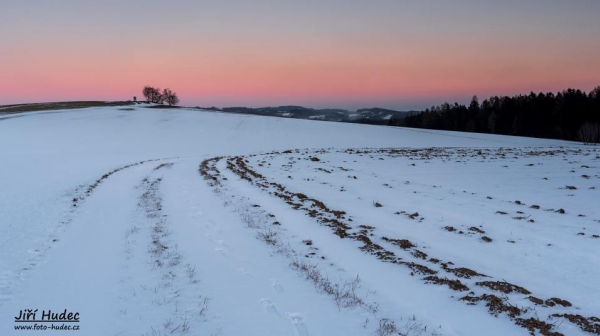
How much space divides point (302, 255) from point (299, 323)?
10.8 ft

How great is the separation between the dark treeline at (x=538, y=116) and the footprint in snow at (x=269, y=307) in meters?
89.2

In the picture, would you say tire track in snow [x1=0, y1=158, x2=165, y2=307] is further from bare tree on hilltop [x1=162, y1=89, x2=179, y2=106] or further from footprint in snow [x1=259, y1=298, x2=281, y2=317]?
bare tree on hilltop [x1=162, y1=89, x2=179, y2=106]

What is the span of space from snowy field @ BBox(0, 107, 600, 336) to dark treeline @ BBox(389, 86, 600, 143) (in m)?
78.7

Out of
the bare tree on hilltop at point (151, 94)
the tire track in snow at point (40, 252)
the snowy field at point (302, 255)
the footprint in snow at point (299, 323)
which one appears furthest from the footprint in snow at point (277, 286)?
the bare tree on hilltop at point (151, 94)

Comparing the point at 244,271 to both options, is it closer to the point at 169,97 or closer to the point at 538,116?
the point at 538,116

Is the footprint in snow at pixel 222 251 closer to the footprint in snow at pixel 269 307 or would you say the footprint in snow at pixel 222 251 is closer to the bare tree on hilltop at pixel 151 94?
the footprint in snow at pixel 269 307

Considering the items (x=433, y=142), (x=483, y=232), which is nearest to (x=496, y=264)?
(x=483, y=232)

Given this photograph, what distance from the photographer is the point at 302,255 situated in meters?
9.37

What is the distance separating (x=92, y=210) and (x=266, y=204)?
6.73m

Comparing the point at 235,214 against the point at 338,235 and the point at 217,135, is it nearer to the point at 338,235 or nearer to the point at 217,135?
the point at 338,235

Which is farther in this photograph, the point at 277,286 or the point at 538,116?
the point at 538,116

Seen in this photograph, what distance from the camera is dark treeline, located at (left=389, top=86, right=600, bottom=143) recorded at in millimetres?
89869

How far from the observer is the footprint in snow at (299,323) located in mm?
5863

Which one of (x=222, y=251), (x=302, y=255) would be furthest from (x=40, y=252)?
(x=302, y=255)
